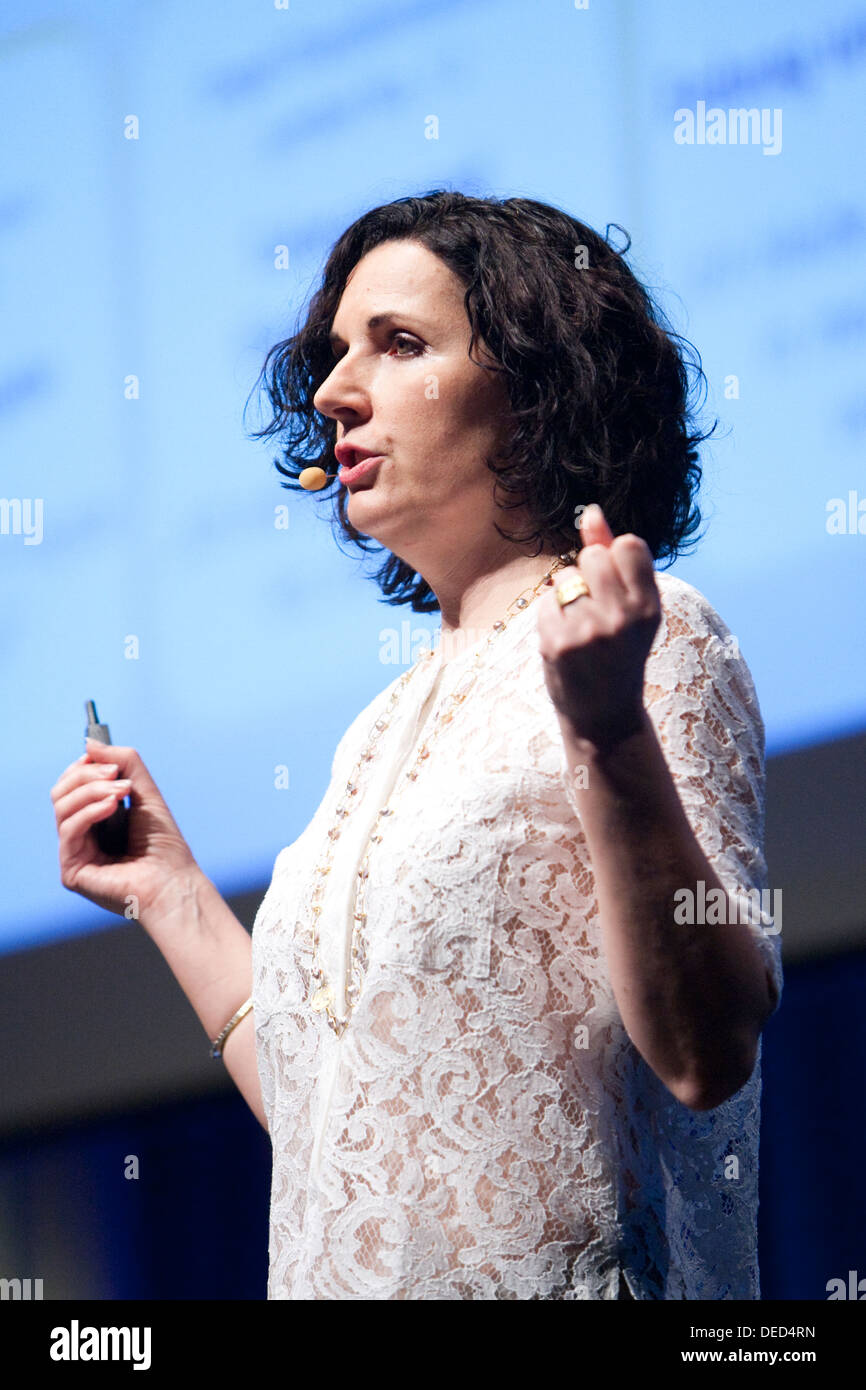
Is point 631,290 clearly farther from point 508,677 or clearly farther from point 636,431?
point 508,677

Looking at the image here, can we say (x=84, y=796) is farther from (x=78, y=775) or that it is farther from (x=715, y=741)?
(x=715, y=741)

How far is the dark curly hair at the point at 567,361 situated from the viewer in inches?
44.3

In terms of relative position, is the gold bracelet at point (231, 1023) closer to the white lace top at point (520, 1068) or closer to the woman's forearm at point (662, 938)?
the white lace top at point (520, 1068)

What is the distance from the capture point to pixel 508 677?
3.37 ft

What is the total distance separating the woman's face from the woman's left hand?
0.38m

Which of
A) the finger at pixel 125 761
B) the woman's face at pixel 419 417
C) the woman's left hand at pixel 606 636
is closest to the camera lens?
the woman's left hand at pixel 606 636

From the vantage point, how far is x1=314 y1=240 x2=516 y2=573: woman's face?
3.61 feet

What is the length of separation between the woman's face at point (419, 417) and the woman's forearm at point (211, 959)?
37cm

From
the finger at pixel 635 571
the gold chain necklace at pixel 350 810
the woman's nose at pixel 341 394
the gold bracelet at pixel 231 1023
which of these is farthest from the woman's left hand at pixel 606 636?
the gold bracelet at pixel 231 1023

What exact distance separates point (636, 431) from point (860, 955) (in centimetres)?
71

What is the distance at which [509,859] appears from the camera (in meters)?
0.90

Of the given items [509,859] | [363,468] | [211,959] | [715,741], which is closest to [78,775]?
[211,959]

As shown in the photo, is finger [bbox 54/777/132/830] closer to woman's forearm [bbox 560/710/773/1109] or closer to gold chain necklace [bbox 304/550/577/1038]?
gold chain necklace [bbox 304/550/577/1038]

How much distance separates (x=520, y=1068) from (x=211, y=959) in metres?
0.43
